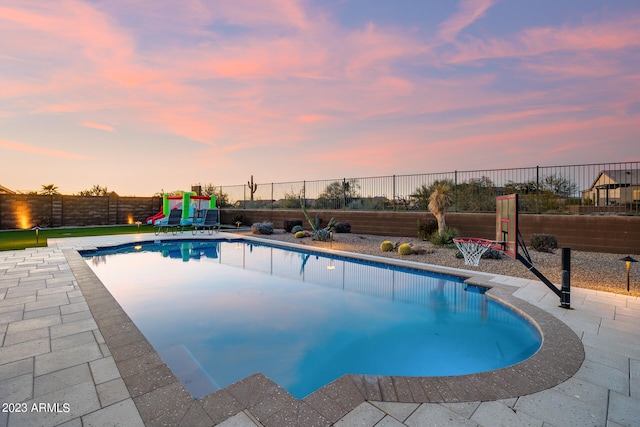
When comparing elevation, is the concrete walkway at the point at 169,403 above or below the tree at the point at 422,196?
below

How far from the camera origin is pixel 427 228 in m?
11.0

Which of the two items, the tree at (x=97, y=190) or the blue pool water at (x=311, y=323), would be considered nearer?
the blue pool water at (x=311, y=323)

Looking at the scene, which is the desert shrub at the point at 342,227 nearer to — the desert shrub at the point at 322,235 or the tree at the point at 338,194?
the tree at the point at 338,194

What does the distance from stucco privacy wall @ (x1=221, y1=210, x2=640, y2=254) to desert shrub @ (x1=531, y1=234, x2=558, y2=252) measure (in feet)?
2.88

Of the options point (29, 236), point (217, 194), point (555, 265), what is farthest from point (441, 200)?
point (217, 194)

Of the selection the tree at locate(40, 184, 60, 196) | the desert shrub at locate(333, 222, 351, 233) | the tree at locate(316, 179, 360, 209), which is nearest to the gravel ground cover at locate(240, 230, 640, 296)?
the desert shrub at locate(333, 222, 351, 233)

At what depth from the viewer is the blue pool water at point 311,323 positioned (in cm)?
327

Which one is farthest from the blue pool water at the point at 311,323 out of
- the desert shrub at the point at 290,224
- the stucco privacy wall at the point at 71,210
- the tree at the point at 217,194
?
the tree at the point at 217,194

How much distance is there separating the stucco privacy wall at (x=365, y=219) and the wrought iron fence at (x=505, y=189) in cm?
43

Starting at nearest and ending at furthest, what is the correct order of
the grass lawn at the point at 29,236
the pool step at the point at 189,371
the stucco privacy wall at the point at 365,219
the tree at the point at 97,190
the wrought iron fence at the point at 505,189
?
1. the pool step at the point at 189,371
2. the stucco privacy wall at the point at 365,219
3. the wrought iron fence at the point at 505,189
4. the grass lawn at the point at 29,236
5. the tree at the point at 97,190

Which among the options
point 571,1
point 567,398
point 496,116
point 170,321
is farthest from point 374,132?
point 567,398

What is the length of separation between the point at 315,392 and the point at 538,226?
10328 mm

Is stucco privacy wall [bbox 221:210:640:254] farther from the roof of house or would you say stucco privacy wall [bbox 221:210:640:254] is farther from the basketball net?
the basketball net

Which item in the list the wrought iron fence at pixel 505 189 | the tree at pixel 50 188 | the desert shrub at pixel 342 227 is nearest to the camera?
the wrought iron fence at pixel 505 189
